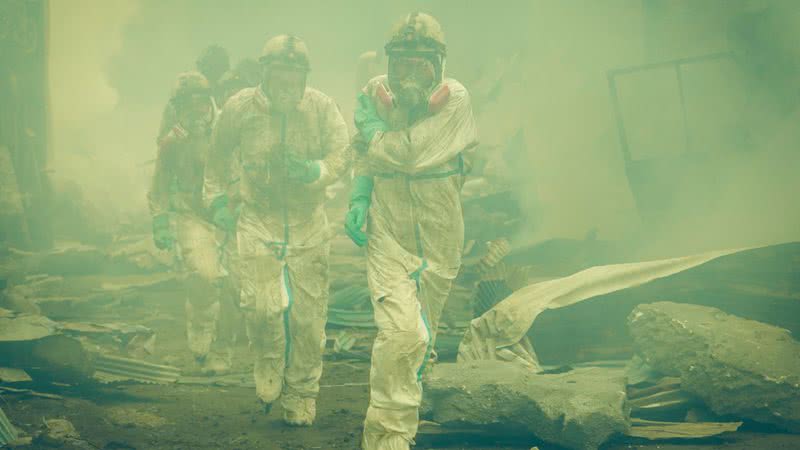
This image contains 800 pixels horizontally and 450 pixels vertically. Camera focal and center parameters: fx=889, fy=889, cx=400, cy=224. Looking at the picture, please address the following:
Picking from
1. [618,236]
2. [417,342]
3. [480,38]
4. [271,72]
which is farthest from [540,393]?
[480,38]

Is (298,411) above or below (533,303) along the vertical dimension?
below

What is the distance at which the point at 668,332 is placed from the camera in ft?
19.2

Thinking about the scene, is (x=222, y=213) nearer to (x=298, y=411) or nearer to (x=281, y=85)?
(x=281, y=85)

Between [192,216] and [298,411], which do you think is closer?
[298,411]

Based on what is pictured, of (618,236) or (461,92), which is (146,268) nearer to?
(618,236)

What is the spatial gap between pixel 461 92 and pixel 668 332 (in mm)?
2243

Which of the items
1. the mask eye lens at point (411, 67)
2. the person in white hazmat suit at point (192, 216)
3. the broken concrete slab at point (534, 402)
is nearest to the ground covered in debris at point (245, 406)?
the broken concrete slab at point (534, 402)

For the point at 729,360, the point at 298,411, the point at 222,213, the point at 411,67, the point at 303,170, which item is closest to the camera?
the point at 411,67

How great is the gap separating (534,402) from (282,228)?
2.05m

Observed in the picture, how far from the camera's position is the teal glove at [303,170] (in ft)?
19.1

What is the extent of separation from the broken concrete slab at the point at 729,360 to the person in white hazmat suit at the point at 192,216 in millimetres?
3658

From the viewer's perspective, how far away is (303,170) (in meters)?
5.82

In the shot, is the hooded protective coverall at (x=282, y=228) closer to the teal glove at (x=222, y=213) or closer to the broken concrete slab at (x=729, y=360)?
the teal glove at (x=222, y=213)

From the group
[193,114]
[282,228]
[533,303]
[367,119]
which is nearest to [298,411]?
[282,228]
